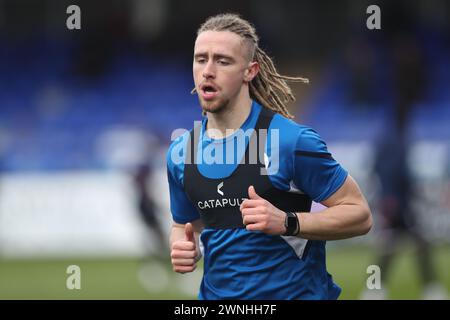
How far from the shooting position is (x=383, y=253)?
483 inches

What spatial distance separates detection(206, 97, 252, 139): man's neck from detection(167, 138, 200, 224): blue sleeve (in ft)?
0.92

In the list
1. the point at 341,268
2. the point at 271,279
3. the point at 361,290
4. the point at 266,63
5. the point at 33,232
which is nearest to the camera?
the point at 271,279

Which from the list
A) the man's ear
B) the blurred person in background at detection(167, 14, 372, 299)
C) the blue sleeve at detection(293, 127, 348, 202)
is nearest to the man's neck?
the blurred person in background at detection(167, 14, 372, 299)

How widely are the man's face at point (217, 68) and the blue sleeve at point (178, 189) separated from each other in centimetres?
41

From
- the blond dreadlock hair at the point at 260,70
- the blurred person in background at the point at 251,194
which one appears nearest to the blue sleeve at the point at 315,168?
the blurred person in background at the point at 251,194

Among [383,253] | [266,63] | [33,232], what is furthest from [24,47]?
[266,63]

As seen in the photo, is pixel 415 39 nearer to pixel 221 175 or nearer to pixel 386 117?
pixel 386 117

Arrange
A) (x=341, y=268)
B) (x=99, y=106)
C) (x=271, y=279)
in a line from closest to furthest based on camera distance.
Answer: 1. (x=271, y=279)
2. (x=341, y=268)
3. (x=99, y=106)

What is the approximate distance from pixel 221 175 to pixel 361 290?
22.8 feet

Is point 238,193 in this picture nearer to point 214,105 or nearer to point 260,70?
point 214,105

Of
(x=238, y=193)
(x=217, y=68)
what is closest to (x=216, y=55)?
(x=217, y=68)

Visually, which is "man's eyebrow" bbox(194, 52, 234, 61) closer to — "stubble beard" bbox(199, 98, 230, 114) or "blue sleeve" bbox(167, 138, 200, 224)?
"stubble beard" bbox(199, 98, 230, 114)

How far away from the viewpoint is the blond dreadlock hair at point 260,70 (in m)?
5.57

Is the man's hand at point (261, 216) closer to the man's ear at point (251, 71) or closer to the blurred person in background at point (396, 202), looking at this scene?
the man's ear at point (251, 71)
